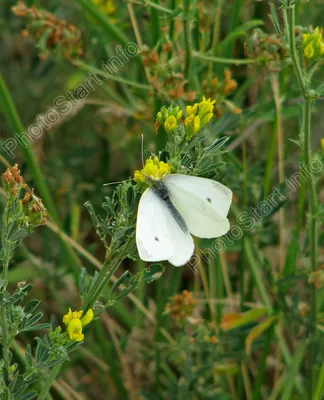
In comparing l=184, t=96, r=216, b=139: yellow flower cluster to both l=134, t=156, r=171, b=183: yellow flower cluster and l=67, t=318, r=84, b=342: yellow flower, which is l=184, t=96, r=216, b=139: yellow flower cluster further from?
l=67, t=318, r=84, b=342: yellow flower

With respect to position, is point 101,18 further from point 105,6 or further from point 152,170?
point 152,170

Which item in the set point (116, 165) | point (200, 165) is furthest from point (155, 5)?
point (116, 165)

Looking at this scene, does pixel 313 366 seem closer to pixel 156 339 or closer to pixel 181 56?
pixel 156 339

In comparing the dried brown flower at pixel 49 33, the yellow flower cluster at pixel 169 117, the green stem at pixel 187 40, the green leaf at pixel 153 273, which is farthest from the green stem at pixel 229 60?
the green leaf at pixel 153 273

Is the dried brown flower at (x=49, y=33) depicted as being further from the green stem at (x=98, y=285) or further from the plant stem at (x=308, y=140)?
the green stem at (x=98, y=285)

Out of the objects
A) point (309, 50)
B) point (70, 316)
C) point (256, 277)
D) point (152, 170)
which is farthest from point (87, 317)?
point (256, 277)

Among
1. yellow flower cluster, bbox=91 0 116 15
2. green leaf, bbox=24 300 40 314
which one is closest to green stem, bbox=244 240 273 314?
green leaf, bbox=24 300 40 314

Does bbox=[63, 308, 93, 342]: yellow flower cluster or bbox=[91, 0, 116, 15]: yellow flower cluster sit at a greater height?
bbox=[91, 0, 116, 15]: yellow flower cluster

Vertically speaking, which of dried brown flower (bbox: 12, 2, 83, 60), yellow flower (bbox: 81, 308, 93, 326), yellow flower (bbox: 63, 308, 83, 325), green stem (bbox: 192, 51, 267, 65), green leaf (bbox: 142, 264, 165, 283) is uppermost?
dried brown flower (bbox: 12, 2, 83, 60)
